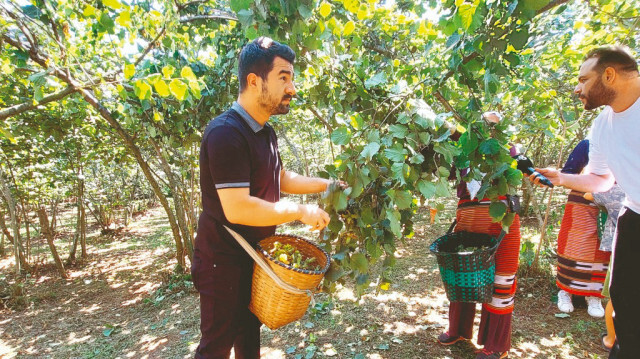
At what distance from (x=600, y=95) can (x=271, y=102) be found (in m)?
1.75

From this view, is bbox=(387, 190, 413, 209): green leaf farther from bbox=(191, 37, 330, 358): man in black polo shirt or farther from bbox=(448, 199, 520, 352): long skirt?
bbox=(448, 199, 520, 352): long skirt

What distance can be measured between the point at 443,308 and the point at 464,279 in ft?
5.49

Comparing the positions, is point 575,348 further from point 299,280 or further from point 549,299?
point 299,280

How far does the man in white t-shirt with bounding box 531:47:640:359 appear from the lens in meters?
1.62

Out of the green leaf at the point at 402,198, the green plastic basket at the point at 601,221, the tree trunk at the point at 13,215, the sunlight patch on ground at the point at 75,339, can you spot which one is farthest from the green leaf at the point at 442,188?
the tree trunk at the point at 13,215

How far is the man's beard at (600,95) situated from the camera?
167 cm

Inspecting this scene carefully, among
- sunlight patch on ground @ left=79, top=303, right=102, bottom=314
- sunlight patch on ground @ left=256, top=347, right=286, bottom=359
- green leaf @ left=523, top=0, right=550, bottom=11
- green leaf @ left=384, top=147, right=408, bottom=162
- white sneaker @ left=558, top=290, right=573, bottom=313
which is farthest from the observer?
sunlight patch on ground @ left=79, top=303, right=102, bottom=314

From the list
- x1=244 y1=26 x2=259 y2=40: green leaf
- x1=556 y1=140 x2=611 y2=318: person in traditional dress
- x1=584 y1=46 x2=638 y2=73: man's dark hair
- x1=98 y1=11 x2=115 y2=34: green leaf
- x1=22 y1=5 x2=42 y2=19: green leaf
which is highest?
x1=22 y1=5 x2=42 y2=19: green leaf

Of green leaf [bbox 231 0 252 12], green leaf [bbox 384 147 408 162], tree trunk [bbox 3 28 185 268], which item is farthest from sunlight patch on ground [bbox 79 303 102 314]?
green leaf [bbox 384 147 408 162]

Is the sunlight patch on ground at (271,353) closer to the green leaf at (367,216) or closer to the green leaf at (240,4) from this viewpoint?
the green leaf at (367,216)

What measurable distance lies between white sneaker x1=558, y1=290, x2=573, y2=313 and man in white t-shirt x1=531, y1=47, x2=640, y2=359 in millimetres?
1901

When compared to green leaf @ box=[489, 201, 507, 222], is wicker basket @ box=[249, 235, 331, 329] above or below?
below

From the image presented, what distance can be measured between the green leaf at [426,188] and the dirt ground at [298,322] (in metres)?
0.86

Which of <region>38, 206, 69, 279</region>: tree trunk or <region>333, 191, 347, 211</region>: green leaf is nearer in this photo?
<region>333, 191, 347, 211</region>: green leaf
